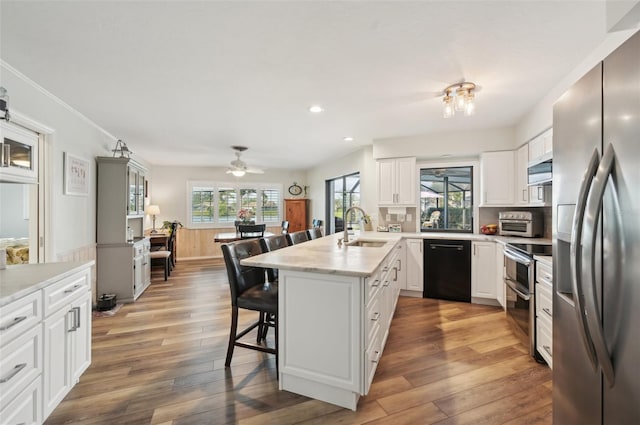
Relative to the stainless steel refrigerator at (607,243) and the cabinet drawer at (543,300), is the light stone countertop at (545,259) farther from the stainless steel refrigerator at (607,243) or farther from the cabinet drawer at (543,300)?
the stainless steel refrigerator at (607,243)

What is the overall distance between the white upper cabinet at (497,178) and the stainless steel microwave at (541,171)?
86 cm

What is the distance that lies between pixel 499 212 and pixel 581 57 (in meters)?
2.36

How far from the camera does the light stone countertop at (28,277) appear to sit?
4.40 feet

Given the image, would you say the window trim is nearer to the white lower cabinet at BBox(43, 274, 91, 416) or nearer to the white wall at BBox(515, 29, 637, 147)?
the white wall at BBox(515, 29, 637, 147)

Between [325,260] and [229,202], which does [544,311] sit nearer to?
[325,260]

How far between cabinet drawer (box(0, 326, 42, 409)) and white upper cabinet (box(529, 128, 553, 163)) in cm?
398

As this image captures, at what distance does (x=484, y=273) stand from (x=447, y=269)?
450mm

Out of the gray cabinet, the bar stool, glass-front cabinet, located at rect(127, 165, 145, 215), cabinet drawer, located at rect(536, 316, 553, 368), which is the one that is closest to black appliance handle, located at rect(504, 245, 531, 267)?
cabinet drawer, located at rect(536, 316, 553, 368)

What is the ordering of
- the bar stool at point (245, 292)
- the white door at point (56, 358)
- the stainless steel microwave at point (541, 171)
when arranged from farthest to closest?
the stainless steel microwave at point (541, 171) < the bar stool at point (245, 292) < the white door at point (56, 358)

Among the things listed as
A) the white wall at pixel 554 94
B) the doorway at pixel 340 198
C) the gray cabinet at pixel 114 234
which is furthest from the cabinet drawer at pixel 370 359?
the doorway at pixel 340 198

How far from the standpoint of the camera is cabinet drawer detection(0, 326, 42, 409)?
126cm

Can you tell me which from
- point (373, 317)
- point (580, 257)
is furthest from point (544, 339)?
point (580, 257)

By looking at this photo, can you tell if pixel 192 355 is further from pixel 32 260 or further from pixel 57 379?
pixel 32 260

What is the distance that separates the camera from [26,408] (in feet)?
4.62
